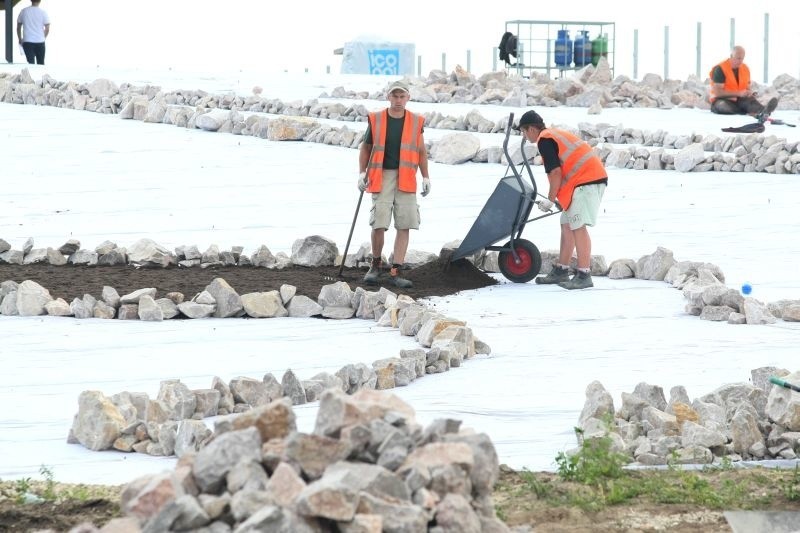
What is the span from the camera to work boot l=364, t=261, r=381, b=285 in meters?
9.48

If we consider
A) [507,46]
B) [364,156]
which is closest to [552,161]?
[364,156]

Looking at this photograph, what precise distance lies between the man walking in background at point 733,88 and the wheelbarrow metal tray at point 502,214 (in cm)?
1062

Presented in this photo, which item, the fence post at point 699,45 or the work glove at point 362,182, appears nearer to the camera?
the work glove at point 362,182

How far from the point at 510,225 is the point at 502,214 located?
0.32 ft

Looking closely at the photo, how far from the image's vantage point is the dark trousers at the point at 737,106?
64.4ft

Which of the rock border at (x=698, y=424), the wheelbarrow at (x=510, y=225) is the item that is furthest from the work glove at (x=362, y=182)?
the rock border at (x=698, y=424)

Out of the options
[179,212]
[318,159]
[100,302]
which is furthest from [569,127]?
[100,302]

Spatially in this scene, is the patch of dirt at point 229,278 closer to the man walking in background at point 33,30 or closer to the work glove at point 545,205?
the work glove at point 545,205

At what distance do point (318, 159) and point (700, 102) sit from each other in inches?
348

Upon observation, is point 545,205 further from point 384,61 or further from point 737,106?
point 384,61

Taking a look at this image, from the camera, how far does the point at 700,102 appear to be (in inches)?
866

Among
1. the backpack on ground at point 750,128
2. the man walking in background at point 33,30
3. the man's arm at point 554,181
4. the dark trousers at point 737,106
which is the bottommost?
the man's arm at point 554,181

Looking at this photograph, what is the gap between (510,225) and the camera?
950cm

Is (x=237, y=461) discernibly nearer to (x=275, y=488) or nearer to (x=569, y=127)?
(x=275, y=488)
